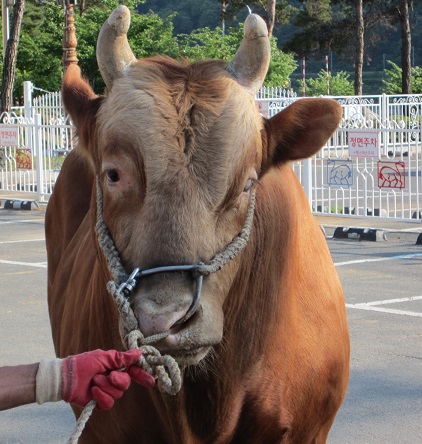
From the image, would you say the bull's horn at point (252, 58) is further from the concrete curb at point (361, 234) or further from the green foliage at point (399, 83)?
the green foliage at point (399, 83)

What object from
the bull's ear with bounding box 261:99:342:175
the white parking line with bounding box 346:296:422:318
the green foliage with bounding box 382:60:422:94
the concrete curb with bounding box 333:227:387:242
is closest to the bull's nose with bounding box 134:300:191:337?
the bull's ear with bounding box 261:99:342:175

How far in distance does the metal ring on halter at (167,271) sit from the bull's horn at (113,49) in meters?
0.86

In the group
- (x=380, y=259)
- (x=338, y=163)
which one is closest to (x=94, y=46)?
(x=338, y=163)

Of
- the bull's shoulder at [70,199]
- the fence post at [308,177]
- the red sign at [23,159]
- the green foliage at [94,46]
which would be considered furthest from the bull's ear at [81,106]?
the green foliage at [94,46]

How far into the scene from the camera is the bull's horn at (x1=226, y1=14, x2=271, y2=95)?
3.28 m

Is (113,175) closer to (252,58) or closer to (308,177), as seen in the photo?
(252,58)

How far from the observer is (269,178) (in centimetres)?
360

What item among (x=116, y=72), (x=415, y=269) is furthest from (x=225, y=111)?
(x=415, y=269)

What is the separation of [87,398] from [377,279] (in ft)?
27.3

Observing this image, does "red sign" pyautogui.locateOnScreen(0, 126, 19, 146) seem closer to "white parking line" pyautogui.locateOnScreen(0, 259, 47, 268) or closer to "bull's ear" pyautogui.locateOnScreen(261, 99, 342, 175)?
"white parking line" pyautogui.locateOnScreen(0, 259, 47, 268)

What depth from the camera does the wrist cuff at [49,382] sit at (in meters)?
2.81

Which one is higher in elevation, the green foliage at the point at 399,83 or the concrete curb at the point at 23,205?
the green foliage at the point at 399,83

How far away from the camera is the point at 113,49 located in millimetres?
3303

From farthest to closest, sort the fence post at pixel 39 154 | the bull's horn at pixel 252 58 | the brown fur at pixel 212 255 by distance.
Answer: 1. the fence post at pixel 39 154
2. the bull's horn at pixel 252 58
3. the brown fur at pixel 212 255
